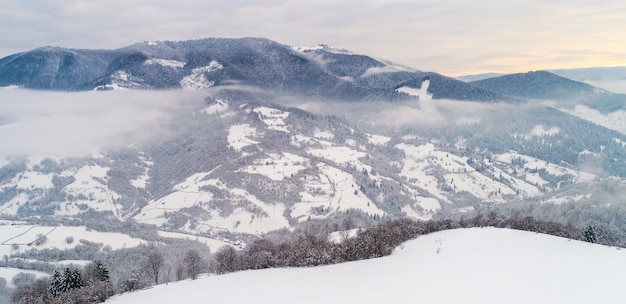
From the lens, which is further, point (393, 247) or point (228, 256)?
point (228, 256)

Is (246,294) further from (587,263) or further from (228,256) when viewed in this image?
(228,256)

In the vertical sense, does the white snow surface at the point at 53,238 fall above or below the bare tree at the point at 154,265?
below

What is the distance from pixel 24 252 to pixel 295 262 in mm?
146221

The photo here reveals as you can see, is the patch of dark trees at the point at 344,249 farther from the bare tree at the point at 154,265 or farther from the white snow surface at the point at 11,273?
the white snow surface at the point at 11,273

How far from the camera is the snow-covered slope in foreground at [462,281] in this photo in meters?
28.5

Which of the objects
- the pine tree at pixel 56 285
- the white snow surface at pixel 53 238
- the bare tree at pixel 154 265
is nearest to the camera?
the pine tree at pixel 56 285

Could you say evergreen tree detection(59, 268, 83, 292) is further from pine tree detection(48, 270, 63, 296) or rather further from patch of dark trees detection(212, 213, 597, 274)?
patch of dark trees detection(212, 213, 597, 274)

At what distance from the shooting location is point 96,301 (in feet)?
203

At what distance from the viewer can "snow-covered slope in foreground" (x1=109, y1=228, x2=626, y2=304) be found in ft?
93.5

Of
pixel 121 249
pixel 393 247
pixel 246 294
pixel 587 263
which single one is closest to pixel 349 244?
pixel 393 247

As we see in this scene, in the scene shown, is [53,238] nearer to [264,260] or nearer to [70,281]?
[70,281]

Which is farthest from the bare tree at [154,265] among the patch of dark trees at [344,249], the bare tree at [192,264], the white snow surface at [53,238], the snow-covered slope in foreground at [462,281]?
the white snow surface at [53,238]

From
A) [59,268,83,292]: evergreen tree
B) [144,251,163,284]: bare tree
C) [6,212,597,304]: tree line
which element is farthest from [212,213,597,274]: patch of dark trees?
[59,268,83,292]: evergreen tree

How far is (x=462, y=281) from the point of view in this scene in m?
33.2
